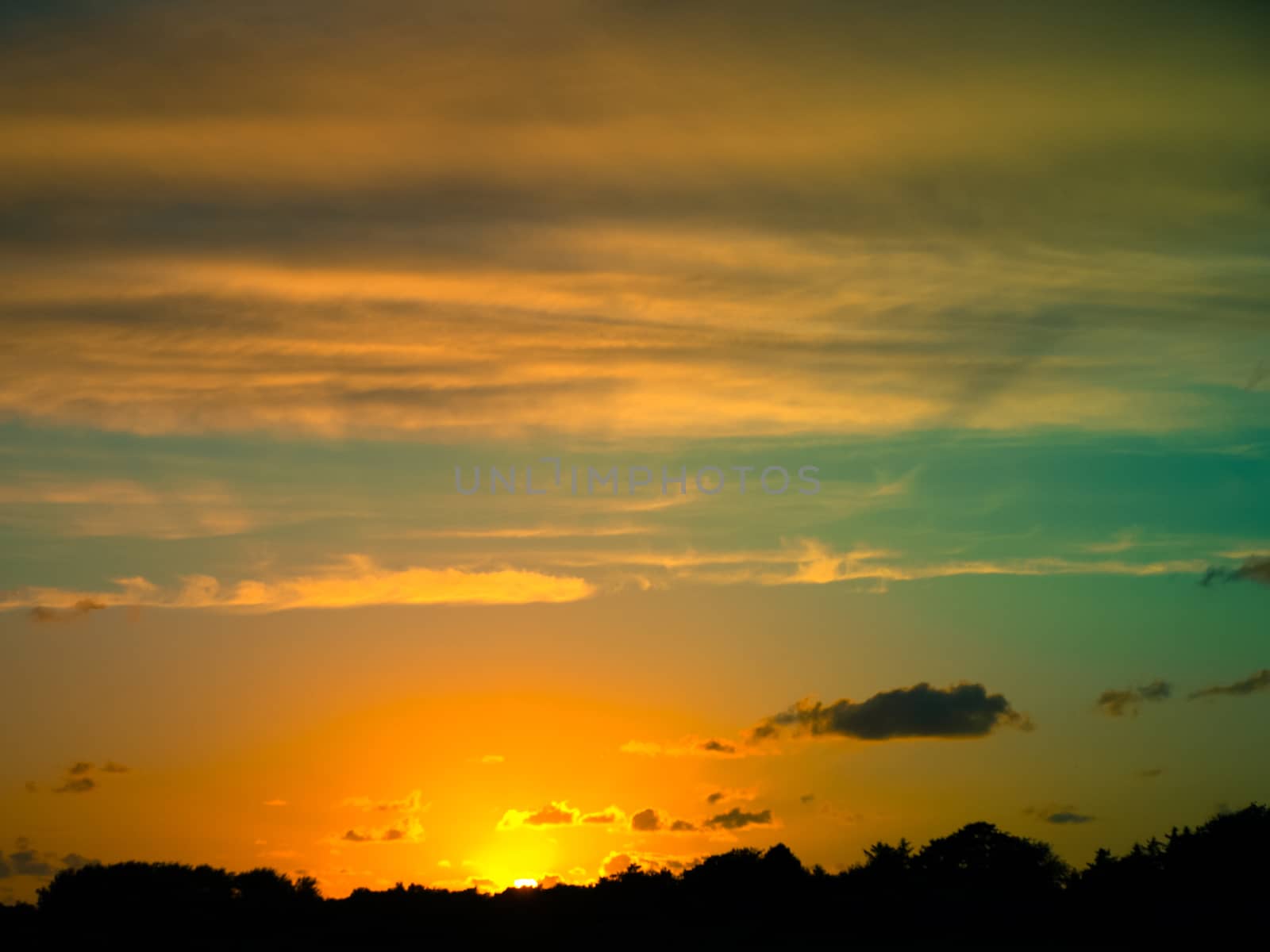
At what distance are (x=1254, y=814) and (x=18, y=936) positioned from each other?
66.6 m

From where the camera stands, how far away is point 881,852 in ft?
295

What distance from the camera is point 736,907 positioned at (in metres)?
76.3

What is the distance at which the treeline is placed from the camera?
6831 centimetres

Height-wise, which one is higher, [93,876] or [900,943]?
[93,876]

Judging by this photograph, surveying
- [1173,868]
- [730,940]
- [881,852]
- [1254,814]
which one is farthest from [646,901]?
[1254,814]

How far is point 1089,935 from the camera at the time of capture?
2623 inches

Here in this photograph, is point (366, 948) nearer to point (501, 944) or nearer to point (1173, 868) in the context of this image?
point (501, 944)

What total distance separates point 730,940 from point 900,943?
26.7 ft

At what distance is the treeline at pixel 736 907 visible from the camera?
68.3m

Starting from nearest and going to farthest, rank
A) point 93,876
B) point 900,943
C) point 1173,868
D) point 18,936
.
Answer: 1. point 900,943
2. point 18,936
3. point 1173,868
4. point 93,876

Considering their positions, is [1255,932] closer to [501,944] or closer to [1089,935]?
[1089,935]

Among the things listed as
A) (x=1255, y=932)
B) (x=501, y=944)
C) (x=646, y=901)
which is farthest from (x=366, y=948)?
(x=1255, y=932)

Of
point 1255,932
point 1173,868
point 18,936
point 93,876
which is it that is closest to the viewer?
point 1255,932

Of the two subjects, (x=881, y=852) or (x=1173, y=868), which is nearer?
(x=1173, y=868)
